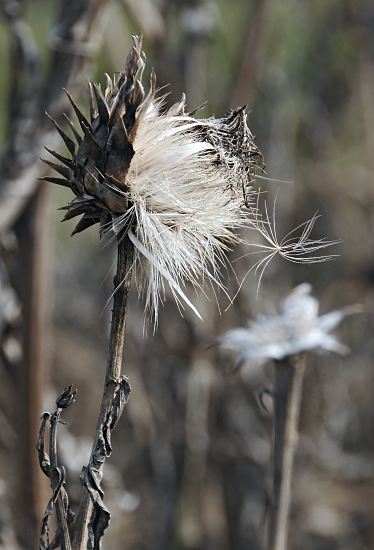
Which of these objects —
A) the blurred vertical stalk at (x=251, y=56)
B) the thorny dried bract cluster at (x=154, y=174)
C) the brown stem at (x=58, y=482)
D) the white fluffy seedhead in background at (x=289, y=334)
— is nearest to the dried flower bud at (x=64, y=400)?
the brown stem at (x=58, y=482)

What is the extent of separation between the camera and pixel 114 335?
63cm

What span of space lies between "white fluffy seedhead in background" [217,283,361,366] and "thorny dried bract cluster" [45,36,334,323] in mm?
211

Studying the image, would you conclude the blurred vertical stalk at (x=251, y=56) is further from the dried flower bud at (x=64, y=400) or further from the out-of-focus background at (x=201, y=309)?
the dried flower bud at (x=64, y=400)

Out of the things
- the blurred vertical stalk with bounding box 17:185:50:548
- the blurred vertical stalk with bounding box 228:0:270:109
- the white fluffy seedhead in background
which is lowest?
the white fluffy seedhead in background

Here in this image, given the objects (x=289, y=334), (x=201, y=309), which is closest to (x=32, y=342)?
(x=201, y=309)

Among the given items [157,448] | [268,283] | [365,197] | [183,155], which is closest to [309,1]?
[365,197]

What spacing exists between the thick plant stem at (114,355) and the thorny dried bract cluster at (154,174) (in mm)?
16

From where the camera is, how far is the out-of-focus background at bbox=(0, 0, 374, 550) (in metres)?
1.36

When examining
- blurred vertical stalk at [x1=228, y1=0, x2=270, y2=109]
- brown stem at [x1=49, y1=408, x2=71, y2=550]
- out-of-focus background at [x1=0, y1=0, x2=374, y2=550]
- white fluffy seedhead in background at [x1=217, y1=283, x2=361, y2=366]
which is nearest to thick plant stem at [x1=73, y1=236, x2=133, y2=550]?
brown stem at [x1=49, y1=408, x2=71, y2=550]

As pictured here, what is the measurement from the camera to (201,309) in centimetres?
181

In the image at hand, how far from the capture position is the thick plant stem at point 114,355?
632mm

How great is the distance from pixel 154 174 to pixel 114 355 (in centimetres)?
15

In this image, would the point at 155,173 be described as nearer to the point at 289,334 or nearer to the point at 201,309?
the point at 289,334

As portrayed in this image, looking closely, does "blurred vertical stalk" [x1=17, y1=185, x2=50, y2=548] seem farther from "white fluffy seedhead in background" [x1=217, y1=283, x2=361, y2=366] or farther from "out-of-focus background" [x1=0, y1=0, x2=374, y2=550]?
"white fluffy seedhead in background" [x1=217, y1=283, x2=361, y2=366]
